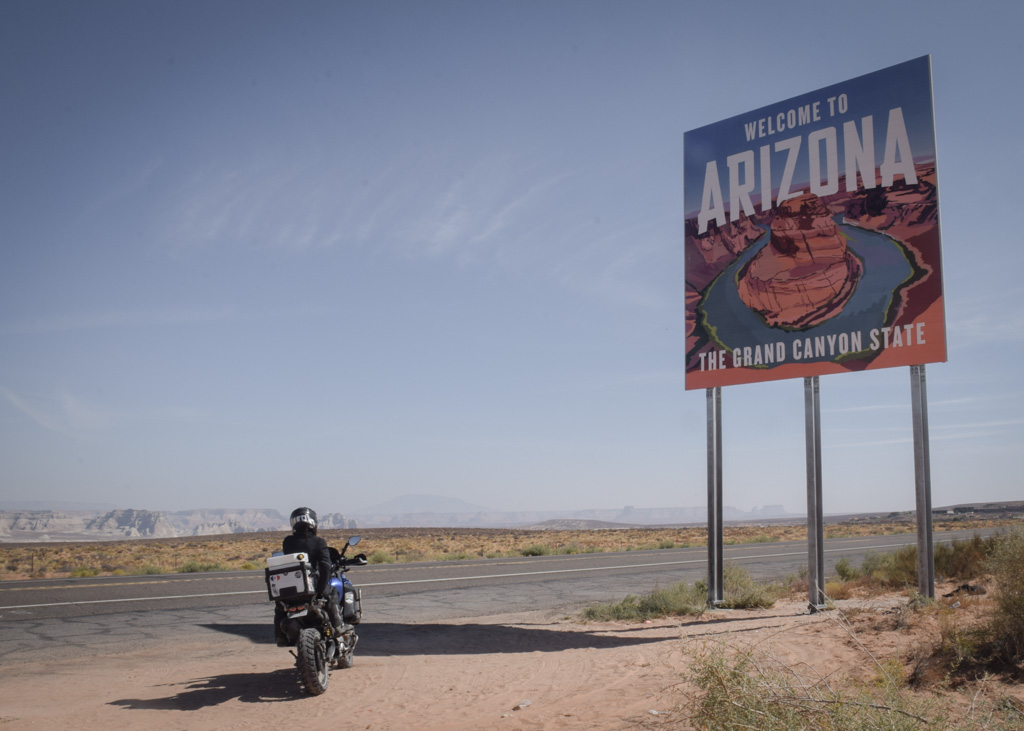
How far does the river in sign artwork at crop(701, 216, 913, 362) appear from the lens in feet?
40.6

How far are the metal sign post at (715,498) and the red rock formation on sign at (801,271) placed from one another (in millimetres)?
2059

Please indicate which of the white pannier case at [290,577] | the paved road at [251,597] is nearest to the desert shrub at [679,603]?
the paved road at [251,597]

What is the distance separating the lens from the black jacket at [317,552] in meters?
8.34

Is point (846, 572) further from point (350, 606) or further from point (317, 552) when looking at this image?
point (317, 552)

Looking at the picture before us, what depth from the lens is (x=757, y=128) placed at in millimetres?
14680

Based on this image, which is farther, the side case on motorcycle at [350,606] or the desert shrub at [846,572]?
the desert shrub at [846,572]

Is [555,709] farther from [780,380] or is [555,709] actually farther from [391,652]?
[780,380]

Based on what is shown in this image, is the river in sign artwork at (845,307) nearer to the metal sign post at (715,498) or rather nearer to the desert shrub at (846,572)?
the metal sign post at (715,498)

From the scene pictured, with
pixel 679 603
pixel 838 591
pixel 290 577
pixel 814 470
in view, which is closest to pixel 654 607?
pixel 679 603

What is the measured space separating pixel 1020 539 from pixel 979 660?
2.18 metres

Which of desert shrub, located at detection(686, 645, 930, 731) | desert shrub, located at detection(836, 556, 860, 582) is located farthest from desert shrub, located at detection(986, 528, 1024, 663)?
desert shrub, located at detection(836, 556, 860, 582)

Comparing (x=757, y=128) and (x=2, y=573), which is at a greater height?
(x=757, y=128)

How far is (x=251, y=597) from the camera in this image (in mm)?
18031

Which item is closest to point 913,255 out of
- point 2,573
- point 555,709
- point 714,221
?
point 714,221
